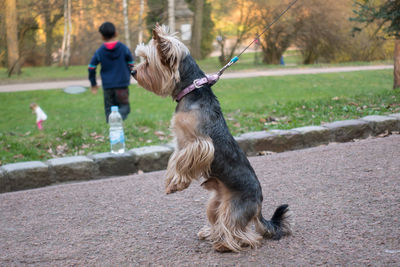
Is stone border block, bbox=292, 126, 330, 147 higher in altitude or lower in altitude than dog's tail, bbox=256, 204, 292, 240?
lower

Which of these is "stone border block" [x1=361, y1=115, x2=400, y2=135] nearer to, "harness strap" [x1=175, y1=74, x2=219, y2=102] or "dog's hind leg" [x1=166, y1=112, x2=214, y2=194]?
"harness strap" [x1=175, y1=74, x2=219, y2=102]

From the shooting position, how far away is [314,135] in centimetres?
792

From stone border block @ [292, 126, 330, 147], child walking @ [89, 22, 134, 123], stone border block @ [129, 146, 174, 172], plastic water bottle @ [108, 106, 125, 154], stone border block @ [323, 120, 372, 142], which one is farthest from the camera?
child walking @ [89, 22, 134, 123]

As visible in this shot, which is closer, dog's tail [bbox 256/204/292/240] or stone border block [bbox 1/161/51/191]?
dog's tail [bbox 256/204/292/240]

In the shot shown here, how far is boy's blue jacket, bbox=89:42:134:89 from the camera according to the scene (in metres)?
9.16

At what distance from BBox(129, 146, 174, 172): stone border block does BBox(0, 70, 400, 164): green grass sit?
0.87 metres

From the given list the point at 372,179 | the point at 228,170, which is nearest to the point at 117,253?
the point at 228,170

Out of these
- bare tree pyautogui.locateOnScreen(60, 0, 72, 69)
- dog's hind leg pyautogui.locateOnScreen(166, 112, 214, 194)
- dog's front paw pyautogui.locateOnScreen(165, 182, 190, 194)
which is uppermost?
dog's hind leg pyautogui.locateOnScreen(166, 112, 214, 194)

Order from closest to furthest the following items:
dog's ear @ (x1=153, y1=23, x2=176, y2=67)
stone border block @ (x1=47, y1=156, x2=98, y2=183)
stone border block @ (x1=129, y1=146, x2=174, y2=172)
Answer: dog's ear @ (x1=153, y1=23, x2=176, y2=67) < stone border block @ (x1=47, y1=156, x2=98, y2=183) < stone border block @ (x1=129, y1=146, x2=174, y2=172)

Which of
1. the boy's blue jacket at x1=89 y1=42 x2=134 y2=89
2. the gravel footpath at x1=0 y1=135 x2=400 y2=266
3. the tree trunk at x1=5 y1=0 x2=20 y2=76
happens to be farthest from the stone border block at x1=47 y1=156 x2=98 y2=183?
the tree trunk at x1=5 y1=0 x2=20 y2=76

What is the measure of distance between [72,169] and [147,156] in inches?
48.1

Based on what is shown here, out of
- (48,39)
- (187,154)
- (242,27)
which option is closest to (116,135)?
(187,154)

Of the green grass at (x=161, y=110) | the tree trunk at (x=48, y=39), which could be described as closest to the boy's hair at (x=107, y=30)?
the green grass at (x=161, y=110)

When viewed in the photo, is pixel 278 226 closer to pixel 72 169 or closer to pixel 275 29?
pixel 72 169
